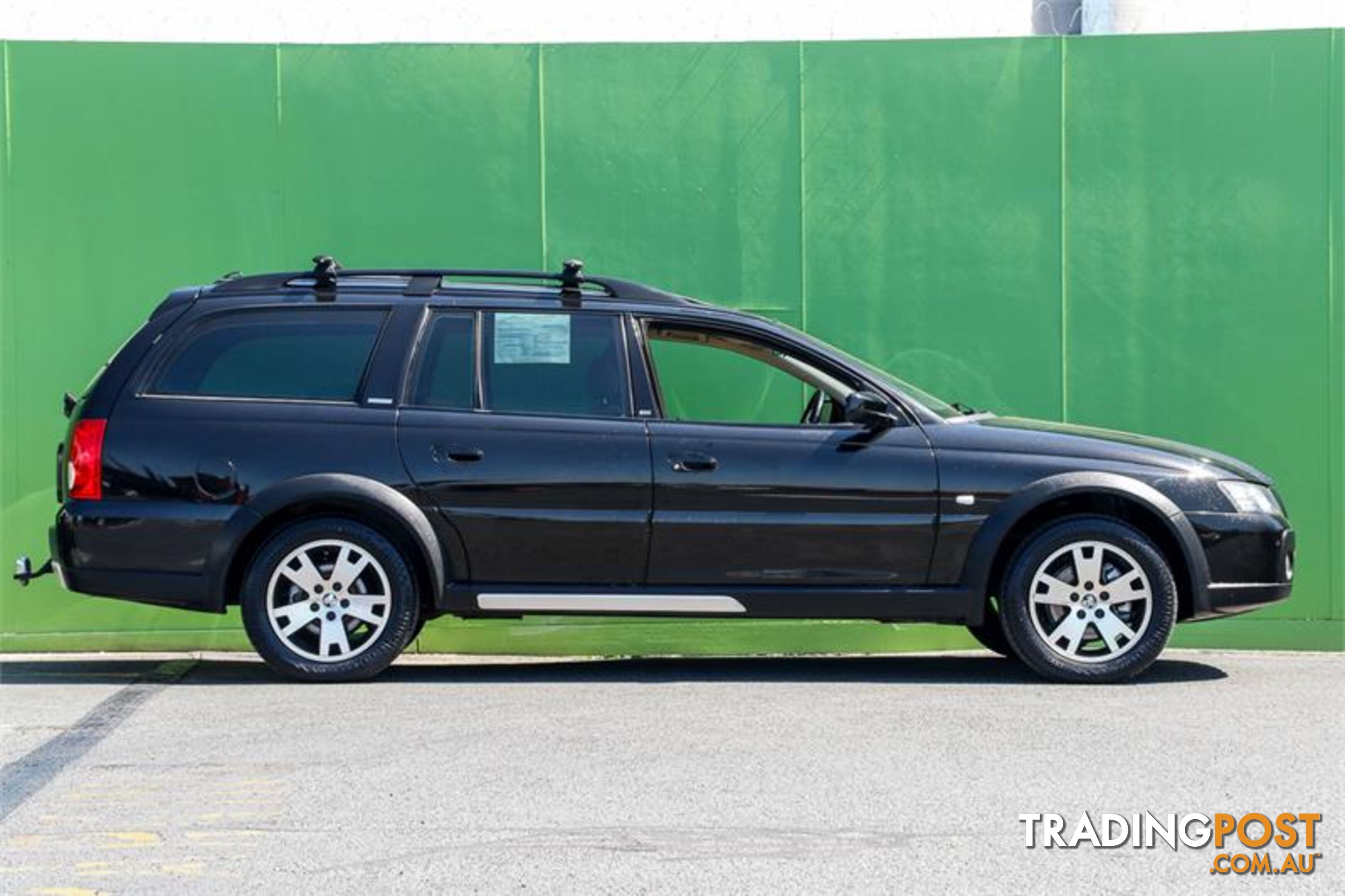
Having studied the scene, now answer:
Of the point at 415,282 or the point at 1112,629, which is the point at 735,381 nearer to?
the point at 415,282

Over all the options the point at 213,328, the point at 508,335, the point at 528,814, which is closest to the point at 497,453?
the point at 508,335

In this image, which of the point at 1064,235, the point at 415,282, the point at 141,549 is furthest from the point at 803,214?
the point at 141,549

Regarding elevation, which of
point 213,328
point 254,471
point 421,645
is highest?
point 213,328

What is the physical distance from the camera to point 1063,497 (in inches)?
357

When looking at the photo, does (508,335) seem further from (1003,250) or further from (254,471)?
(1003,250)

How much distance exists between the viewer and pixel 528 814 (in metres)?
6.35

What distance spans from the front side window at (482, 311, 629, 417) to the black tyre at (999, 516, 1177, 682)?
1853 millimetres

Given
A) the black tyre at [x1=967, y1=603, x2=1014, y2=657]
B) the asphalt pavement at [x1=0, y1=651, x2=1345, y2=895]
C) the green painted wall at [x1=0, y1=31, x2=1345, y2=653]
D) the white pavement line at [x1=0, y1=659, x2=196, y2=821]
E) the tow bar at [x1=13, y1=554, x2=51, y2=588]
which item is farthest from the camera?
the green painted wall at [x1=0, y1=31, x2=1345, y2=653]

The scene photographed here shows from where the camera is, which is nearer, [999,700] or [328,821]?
[328,821]

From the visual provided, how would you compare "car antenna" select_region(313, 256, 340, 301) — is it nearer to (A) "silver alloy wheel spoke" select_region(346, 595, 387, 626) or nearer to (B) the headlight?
(A) "silver alloy wheel spoke" select_region(346, 595, 387, 626)

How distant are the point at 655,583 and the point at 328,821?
306 centimetres

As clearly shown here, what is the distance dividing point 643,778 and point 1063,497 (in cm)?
292

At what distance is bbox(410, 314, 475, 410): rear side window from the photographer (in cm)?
921

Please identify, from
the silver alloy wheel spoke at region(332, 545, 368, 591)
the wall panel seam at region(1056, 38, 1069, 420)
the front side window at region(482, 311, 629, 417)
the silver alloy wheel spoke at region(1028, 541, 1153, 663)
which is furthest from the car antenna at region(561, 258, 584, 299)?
the wall panel seam at region(1056, 38, 1069, 420)
